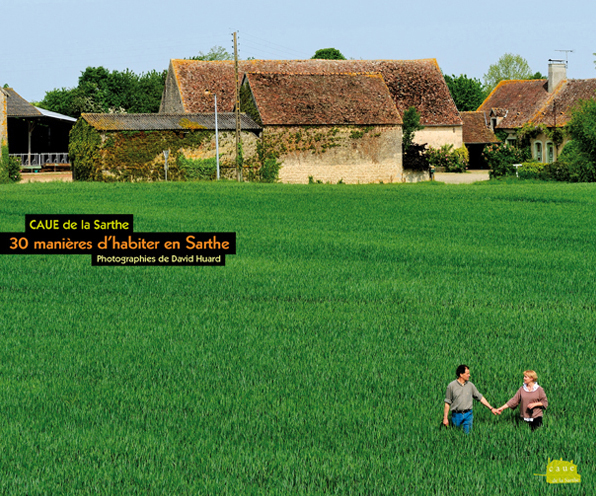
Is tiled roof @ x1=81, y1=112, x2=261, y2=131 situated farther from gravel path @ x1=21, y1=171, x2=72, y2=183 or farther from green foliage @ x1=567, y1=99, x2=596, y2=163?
green foliage @ x1=567, y1=99, x2=596, y2=163

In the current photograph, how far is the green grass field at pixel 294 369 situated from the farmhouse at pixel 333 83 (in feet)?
141

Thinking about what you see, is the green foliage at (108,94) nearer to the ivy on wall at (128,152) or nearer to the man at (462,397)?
the ivy on wall at (128,152)

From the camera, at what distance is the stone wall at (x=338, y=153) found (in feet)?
187

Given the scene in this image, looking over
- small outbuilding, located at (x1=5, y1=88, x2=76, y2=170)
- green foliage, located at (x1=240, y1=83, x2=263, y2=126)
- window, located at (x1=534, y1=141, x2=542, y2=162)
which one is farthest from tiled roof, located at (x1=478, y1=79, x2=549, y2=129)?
small outbuilding, located at (x1=5, y1=88, x2=76, y2=170)

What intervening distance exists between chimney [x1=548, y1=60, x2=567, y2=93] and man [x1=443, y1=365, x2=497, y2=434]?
75.1 m

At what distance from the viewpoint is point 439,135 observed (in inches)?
2628

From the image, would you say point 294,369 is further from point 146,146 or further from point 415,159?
point 415,159

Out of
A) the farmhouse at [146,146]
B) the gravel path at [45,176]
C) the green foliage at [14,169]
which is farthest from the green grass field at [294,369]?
the gravel path at [45,176]

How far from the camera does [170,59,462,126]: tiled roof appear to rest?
63.5 metres

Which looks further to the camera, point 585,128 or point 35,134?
point 35,134

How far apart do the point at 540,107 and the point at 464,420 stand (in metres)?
72.9

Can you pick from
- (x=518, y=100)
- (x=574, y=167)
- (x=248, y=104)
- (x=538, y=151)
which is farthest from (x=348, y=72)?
(x=574, y=167)

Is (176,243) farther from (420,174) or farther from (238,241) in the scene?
(420,174)

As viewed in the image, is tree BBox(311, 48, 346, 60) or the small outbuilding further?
tree BBox(311, 48, 346, 60)
